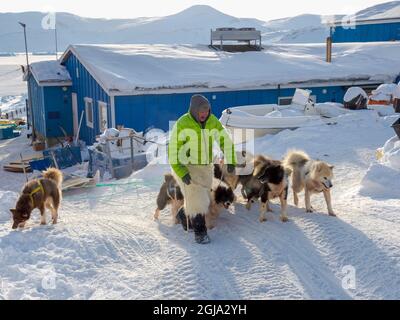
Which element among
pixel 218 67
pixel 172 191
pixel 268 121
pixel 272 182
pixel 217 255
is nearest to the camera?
pixel 217 255

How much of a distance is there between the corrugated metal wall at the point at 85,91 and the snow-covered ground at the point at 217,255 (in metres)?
9.07

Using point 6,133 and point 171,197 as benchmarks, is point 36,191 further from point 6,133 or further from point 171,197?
point 6,133

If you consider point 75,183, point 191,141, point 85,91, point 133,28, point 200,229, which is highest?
point 133,28

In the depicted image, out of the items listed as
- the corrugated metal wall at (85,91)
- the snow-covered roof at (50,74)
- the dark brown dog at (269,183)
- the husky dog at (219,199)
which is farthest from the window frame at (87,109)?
the dark brown dog at (269,183)

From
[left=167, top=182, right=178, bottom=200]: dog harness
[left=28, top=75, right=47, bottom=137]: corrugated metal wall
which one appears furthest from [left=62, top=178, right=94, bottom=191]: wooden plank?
[left=28, top=75, right=47, bottom=137]: corrugated metal wall

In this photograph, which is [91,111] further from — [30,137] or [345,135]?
[345,135]

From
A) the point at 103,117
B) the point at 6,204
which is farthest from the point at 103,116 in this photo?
the point at 6,204

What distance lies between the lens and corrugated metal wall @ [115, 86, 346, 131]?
612 inches

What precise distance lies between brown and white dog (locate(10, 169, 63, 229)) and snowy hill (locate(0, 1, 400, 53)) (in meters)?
124

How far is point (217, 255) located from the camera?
539cm

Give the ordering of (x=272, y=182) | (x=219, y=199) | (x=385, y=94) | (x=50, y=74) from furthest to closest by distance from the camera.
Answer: (x=50, y=74), (x=385, y=94), (x=219, y=199), (x=272, y=182)

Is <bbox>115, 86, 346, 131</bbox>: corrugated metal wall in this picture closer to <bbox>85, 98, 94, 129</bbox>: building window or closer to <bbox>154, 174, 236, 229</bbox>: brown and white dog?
<bbox>85, 98, 94, 129</bbox>: building window

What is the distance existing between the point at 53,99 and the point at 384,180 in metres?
15.2
